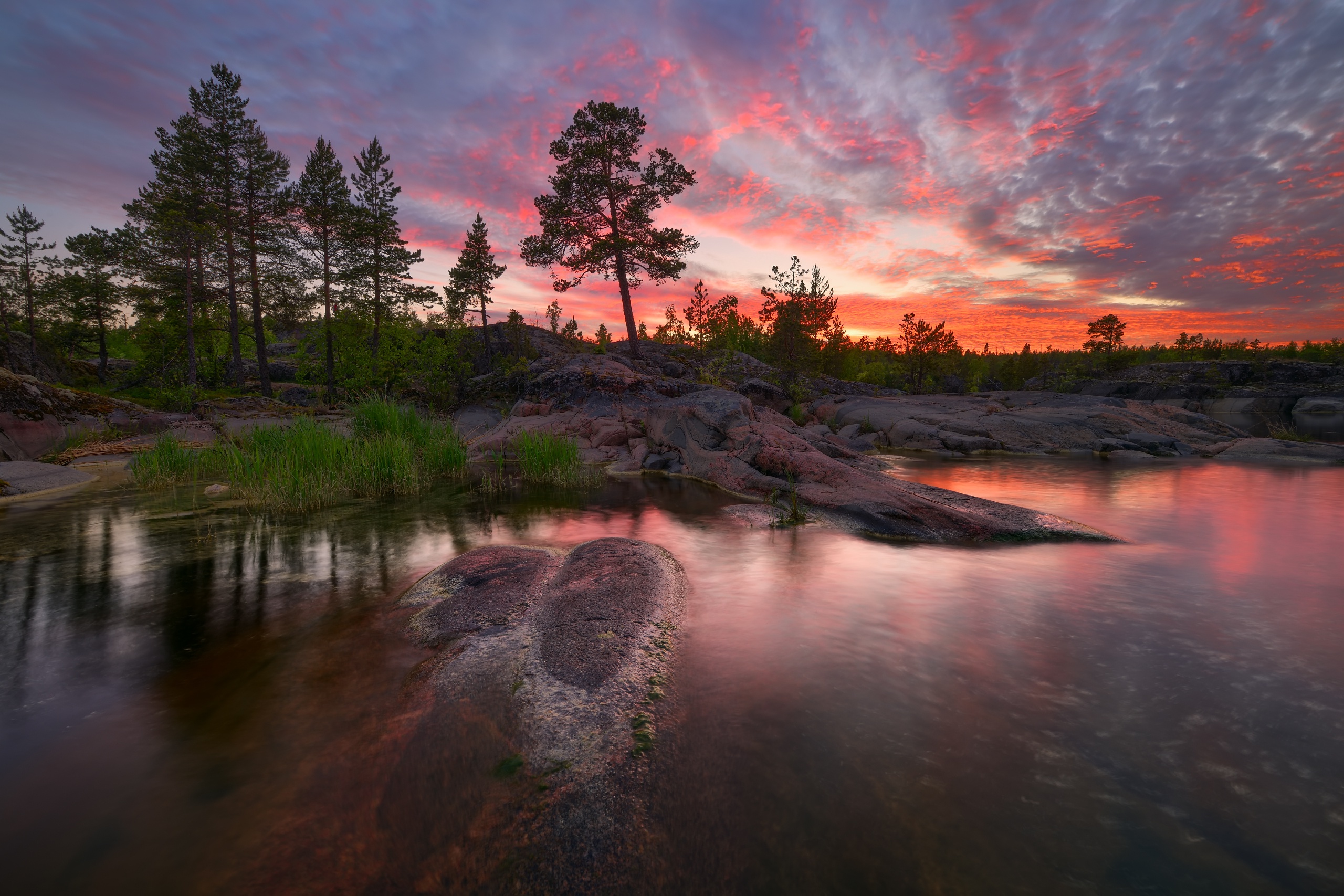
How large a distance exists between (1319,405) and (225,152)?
73.6 m

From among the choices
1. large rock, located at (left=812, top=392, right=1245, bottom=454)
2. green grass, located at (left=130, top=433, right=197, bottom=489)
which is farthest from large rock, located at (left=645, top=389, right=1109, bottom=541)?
green grass, located at (left=130, top=433, right=197, bottom=489)

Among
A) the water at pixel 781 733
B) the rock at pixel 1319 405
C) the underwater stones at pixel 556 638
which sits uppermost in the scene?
the rock at pixel 1319 405

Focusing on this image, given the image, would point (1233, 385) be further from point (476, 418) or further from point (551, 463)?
point (476, 418)

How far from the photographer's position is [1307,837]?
2.58m

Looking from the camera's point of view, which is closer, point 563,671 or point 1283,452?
point 563,671

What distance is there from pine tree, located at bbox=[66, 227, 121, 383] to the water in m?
45.1

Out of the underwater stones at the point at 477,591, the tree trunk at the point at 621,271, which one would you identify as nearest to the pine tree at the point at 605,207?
the tree trunk at the point at 621,271

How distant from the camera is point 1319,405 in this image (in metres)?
35.7

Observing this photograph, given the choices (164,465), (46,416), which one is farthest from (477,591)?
(46,416)

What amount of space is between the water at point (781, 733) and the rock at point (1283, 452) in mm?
16479

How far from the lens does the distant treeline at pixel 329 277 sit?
26.9 meters

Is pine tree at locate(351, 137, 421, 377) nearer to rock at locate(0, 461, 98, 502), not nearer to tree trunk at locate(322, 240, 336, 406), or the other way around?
tree trunk at locate(322, 240, 336, 406)

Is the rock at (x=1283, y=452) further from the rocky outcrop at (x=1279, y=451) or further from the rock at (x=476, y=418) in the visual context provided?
the rock at (x=476, y=418)

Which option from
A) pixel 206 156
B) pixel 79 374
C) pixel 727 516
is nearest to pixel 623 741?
pixel 727 516
